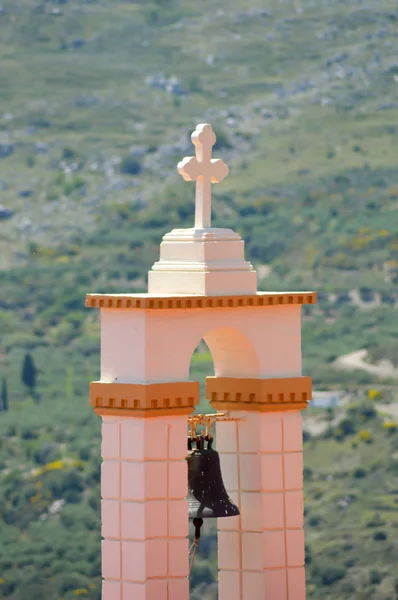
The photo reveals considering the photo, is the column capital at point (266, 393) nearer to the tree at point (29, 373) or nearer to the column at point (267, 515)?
the column at point (267, 515)

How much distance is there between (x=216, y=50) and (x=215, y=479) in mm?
64656

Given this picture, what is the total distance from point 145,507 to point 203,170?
7.82 feet

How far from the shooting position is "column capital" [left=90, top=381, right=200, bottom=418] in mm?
12719

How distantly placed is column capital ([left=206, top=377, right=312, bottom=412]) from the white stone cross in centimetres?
111

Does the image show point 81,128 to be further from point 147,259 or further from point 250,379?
point 250,379

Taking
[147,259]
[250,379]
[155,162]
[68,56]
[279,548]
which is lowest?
[279,548]

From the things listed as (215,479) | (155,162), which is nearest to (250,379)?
(215,479)

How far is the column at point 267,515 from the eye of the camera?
1352 centimetres

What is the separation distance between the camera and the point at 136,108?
74938 mm

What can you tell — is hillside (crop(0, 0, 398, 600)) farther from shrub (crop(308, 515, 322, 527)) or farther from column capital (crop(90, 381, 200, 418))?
column capital (crop(90, 381, 200, 418))

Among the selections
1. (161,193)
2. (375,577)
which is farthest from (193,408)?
(161,193)

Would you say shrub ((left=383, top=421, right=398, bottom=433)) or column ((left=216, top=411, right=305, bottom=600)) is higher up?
shrub ((left=383, top=421, right=398, bottom=433))

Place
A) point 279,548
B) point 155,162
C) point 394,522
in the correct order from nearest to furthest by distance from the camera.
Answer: point 279,548 < point 394,522 < point 155,162

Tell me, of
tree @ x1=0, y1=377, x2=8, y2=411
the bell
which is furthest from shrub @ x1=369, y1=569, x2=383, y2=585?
the bell
